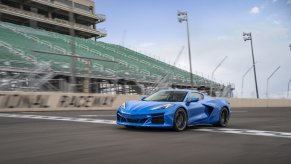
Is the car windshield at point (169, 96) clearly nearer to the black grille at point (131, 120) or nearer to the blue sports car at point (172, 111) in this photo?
the blue sports car at point (172, 111)

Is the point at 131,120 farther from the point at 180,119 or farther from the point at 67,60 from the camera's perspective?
the point at 67,60

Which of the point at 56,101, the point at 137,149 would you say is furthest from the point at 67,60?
the point at 137,149

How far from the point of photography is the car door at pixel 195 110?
34.3 ft

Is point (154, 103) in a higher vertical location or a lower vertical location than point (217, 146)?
higher

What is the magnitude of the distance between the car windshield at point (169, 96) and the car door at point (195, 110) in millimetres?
219

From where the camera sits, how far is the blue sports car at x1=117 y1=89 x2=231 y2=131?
9.55 m

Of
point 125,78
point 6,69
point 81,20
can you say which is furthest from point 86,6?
point 6,69

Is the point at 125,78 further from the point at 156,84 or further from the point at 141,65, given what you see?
the point at 141,65

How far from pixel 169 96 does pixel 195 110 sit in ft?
2.56

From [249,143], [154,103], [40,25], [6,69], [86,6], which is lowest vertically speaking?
[249,143]

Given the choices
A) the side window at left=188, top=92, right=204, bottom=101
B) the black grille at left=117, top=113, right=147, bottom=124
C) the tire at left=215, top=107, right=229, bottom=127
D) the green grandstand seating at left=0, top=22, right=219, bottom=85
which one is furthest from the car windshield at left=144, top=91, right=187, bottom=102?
the green grandstand seating at left=0, top=22, right=219, bottom=85

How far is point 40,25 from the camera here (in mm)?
59281

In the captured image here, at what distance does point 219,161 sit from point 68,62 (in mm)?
27192

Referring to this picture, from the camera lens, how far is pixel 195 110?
35.1 ft
